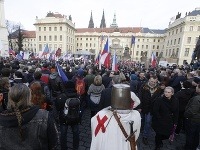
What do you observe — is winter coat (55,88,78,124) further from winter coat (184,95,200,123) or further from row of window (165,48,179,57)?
row of window (165,48,179,57)

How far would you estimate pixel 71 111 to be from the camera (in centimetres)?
365

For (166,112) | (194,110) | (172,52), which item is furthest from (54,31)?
(194,110)

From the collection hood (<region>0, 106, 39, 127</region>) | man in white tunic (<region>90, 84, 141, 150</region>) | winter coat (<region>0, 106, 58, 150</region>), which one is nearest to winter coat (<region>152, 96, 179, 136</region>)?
man in white tunic (<region>90, 84, 141, 150</region>)

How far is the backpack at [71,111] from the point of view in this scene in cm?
359

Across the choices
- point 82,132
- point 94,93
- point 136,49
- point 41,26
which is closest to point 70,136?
point 82,132

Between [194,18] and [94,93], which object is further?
[194,18]

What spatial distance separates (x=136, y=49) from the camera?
78.5 m

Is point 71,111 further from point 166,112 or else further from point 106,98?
point 166,112

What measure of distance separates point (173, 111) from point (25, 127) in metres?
3.32

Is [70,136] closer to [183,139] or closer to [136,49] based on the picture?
[183,139]

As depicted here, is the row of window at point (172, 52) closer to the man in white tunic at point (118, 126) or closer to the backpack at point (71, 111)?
the backpack at point (71, 111)

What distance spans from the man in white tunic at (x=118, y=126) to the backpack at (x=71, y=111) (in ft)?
5.77

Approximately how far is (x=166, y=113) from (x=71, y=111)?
214cm

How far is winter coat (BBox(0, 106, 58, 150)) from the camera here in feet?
5.53
